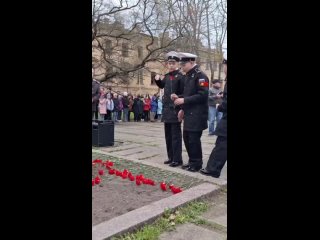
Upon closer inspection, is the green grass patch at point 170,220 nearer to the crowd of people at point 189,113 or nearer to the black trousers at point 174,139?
the crowd of people at point 189,113

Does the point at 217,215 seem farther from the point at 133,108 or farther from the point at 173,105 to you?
the point at 133,108

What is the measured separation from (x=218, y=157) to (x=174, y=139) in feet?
3.34

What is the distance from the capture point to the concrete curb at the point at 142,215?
9.14ft

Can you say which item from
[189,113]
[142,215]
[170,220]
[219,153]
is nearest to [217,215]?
[170,220]

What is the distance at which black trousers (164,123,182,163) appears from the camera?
18.2 feet

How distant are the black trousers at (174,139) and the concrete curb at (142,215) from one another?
152 centimetres

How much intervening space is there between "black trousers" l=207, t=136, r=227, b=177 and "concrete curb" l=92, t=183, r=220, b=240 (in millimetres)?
728

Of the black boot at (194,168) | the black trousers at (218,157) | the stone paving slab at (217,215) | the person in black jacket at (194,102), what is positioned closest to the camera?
the stone paving slab at (217,215)

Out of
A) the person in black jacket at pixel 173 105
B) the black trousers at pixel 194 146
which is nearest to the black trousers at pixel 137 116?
the person in black jacket at pixel 173 105

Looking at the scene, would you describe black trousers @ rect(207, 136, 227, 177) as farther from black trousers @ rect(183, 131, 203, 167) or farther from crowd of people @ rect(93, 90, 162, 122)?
crowd of people @ rect(93, 90, 162, 122)

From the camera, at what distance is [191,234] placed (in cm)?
287
